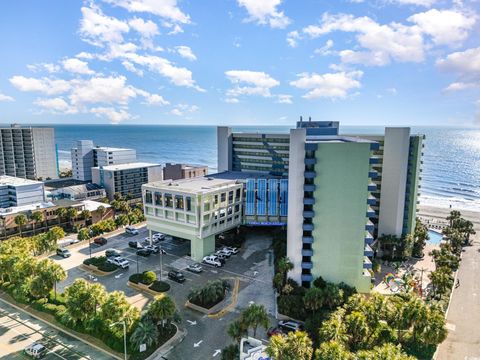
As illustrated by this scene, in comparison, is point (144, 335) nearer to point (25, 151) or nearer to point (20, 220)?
point (20, 220)

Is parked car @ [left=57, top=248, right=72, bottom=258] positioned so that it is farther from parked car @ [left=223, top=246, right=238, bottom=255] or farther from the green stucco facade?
the green stucco facade

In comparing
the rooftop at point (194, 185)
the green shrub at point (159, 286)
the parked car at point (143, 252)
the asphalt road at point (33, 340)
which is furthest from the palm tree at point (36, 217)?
the green shrub at point (159, 286)

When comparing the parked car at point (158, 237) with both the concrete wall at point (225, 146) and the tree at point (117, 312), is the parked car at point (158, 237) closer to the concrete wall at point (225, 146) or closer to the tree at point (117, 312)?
the concrete wall at point (225, 146)

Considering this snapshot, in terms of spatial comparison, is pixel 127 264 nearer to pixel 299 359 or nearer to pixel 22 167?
pixel 299 359

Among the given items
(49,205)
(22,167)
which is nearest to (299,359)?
(49,205)

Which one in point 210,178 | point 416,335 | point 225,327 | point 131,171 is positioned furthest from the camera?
point 131,171

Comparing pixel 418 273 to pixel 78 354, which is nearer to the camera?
pixel 78 354
